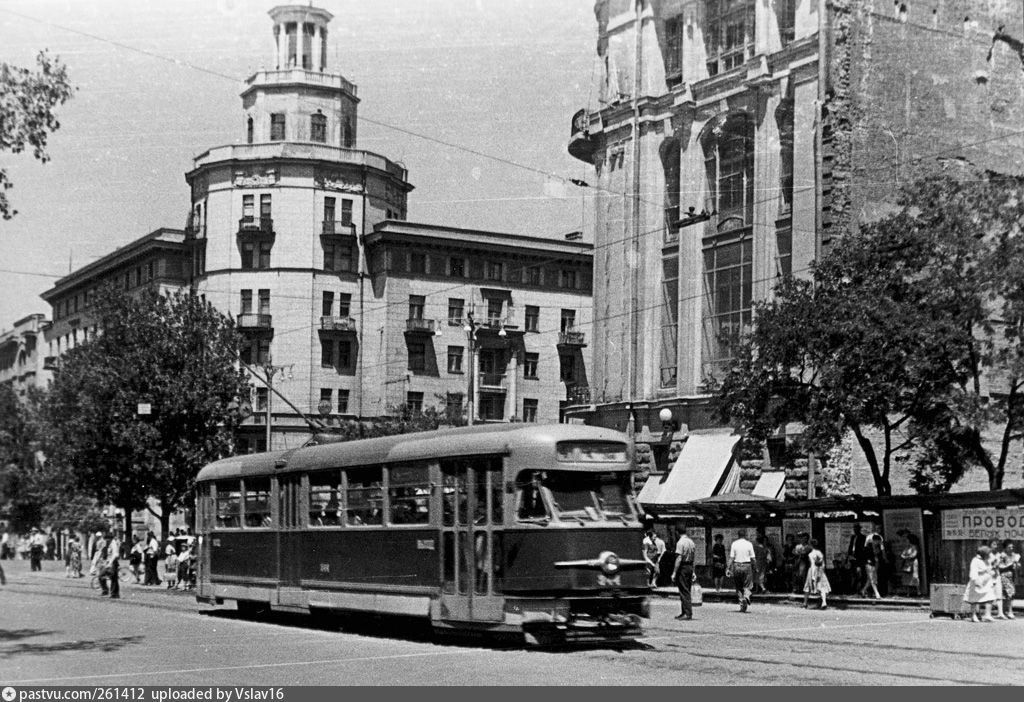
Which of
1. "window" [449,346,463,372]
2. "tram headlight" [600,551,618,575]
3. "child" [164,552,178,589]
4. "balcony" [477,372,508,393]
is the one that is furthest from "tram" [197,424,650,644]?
"window" [449,346,463,372]

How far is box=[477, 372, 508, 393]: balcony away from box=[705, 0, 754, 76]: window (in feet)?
112

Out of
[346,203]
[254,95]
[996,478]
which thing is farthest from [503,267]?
[996,478]

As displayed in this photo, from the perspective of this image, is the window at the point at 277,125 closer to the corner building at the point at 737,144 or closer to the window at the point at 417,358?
the window at the point at 417,358

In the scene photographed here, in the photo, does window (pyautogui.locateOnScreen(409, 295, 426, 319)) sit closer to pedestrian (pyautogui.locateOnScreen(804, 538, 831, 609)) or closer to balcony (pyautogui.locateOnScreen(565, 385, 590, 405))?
balcony (pyautogui.locateOnScreen(565, 385, 590, 405))

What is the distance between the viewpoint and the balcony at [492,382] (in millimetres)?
76025

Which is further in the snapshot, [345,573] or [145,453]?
[145,453]

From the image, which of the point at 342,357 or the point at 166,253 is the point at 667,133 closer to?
the point at 342,357

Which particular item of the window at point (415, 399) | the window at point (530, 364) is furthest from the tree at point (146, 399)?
the window at point (530, 364)

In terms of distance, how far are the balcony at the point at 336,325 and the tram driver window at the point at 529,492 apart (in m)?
58.2

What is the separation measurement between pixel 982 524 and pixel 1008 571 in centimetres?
150

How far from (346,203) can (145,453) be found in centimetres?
3458

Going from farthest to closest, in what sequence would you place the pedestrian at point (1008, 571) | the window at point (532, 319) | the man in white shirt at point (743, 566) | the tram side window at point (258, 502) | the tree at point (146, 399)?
the window at point (532, 319) → the tree at point (146, 399) → the man in white shirt at point (743, 566) → the pedestrian at point (1008, 571) → the tram side window at point (258, 502)

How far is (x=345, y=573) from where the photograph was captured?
21953 mm

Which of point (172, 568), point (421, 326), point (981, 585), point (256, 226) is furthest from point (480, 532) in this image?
point (256, 226)
